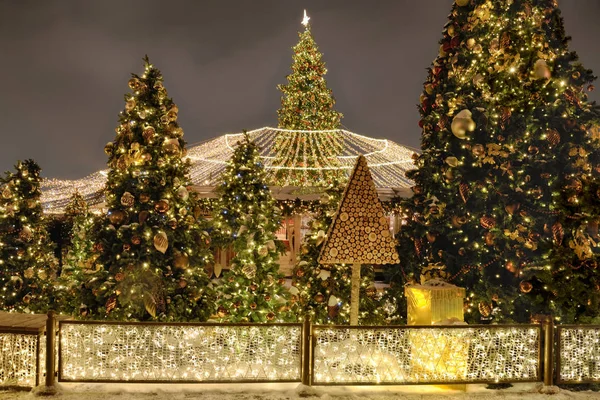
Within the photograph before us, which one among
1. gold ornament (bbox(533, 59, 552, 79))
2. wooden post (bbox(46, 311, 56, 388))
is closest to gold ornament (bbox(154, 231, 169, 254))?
wooden post (bbox(46, 311, 56, 388))

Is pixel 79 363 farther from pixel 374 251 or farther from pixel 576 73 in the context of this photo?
pixel 576 73

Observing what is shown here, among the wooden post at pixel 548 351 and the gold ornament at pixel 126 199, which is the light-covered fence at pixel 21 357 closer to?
the gold ornament at pixel 126 199

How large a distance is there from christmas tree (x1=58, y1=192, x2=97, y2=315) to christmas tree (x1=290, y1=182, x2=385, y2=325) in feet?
8.97

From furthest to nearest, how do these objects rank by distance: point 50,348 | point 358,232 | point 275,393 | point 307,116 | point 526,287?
point 307,116 → point 358,232 → point 526,287 → point 275,393 → point 50,348

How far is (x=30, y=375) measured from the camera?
4.41 meters

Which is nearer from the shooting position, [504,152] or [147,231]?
[147,231]

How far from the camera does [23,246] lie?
6.68 meters

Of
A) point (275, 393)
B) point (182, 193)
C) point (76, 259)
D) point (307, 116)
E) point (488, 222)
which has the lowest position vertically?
point (275, 393)

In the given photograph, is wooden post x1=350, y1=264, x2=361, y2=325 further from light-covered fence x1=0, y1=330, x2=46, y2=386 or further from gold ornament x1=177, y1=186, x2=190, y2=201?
light-covered fence x1=0, y1=330, x2=46, y2=386

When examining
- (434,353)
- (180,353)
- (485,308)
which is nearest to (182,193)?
(180,353)

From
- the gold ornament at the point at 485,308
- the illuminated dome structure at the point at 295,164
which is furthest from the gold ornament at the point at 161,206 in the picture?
the illuminated dome structure at the point at 295,164

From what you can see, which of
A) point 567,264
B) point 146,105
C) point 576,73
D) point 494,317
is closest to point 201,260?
point 146,105

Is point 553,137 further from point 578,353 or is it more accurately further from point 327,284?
point 327,284

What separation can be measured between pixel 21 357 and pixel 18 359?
41mm
